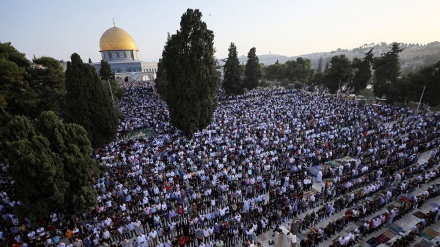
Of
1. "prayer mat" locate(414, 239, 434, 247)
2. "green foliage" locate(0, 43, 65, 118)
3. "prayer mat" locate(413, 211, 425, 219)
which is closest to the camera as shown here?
"prayer mat" locate(414, 239, 434, 247)

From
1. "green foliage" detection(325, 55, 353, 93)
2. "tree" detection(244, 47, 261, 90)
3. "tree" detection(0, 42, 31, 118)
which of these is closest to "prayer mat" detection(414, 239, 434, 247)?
"tree" detection(0, 42, 31, 118)

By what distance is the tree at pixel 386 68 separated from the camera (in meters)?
31.3

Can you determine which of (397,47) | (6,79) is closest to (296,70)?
(397,47)

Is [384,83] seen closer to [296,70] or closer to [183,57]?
[296,70]

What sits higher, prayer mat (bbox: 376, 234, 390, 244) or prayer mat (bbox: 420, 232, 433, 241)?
prayer mat (bbox: 376, 234, 390, 244)

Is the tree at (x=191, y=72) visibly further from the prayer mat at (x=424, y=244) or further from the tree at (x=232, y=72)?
the tree at (x=232, y=72)

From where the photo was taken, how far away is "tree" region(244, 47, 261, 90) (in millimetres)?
41094

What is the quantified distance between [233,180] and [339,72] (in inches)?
1270

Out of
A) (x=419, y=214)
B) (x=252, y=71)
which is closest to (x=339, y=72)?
(x=252, y=71)

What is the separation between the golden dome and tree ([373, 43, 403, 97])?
61.6 m

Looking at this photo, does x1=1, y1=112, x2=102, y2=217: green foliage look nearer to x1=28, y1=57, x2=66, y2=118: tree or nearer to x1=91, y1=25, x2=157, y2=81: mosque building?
x1=28, y1=57, x2=66, y2=118: tree

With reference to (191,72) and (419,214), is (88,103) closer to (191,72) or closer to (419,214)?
(191,72)

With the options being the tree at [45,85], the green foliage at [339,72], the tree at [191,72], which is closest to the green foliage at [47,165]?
the tree at [45,85]

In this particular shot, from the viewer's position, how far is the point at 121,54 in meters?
65.8
